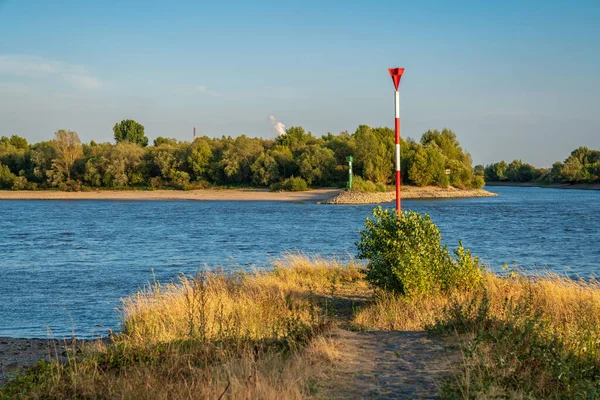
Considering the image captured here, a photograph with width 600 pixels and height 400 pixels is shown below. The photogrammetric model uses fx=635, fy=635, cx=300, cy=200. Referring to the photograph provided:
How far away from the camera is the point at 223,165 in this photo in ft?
348

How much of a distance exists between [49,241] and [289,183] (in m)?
66.7

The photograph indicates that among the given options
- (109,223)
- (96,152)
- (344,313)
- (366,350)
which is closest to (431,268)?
(344,313)

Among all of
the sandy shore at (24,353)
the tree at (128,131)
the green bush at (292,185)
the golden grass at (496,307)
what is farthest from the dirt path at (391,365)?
the tree at (128,131)

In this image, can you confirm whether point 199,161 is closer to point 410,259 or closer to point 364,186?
point 364,186

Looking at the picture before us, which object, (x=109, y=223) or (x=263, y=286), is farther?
(x=109, y=223)

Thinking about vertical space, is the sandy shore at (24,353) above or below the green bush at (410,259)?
below

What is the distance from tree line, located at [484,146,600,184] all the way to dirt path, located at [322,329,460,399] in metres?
136

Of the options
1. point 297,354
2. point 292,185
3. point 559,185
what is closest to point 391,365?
point 297,354

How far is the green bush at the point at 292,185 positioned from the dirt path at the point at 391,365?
90.5 meters

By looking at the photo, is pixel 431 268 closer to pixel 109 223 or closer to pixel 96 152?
pixel 109 223

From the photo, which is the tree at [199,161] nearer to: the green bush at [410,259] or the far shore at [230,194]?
the far shore at [230,194]

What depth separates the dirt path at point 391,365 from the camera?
683 cm

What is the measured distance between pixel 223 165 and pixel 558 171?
86105mm

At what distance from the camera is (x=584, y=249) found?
30312 millimetres
